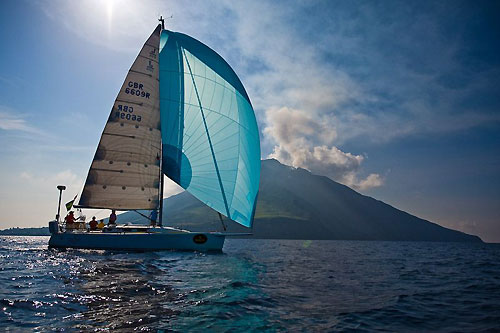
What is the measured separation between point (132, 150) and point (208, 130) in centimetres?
727

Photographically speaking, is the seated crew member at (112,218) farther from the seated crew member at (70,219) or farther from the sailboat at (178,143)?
the seated crew member at (70,219)

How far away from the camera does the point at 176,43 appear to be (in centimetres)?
3161

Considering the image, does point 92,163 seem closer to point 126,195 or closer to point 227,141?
point 126,195

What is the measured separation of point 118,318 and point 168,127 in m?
23.9

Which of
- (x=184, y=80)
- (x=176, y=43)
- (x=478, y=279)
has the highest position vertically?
(x=176, y=43)

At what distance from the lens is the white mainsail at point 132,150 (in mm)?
28344

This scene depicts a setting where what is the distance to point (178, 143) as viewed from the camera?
29.0m

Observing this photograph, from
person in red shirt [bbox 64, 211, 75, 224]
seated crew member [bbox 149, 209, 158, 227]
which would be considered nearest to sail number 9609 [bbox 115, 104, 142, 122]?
seated crew member [bbox 149, 209, 158, 227]

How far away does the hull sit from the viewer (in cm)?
2492

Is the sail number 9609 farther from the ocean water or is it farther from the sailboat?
the ocean water

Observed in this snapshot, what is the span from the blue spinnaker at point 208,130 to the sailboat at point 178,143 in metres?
0.09

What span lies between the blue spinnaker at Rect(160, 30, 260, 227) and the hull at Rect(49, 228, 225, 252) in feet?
10.8

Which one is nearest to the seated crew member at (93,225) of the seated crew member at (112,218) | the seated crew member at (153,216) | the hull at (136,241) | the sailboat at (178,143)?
the sailboat at (178,143)

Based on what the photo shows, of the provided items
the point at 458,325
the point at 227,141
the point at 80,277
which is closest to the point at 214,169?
the point at 227,141
